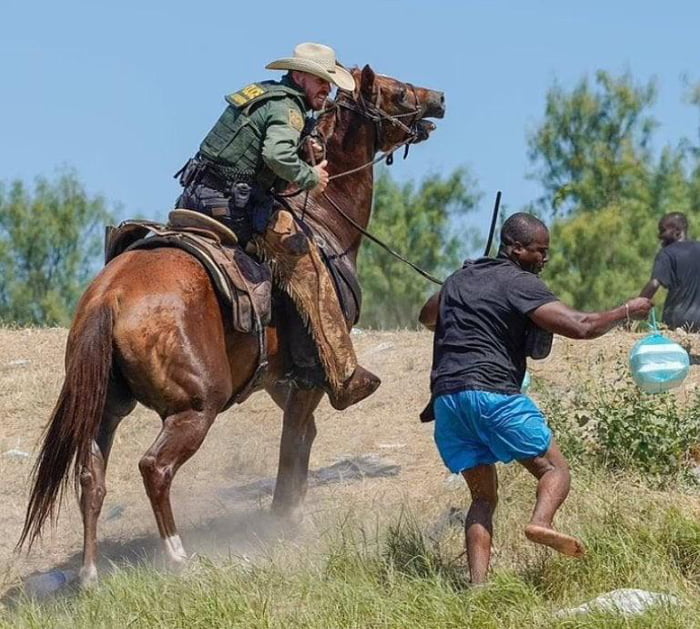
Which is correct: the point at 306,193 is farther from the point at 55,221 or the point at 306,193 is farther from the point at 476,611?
the point at 55,221

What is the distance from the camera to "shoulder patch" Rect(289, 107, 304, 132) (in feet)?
28.5

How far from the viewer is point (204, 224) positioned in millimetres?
8672

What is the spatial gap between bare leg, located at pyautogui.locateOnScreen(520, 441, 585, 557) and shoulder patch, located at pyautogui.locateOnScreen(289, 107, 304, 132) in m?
2.73

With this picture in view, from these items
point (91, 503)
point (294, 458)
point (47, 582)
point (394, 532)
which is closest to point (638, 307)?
point (394, 532)

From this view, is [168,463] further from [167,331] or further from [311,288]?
[311,288]

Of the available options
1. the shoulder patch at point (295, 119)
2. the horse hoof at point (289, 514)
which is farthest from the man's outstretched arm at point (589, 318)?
the horse hoof at point (289, 514)

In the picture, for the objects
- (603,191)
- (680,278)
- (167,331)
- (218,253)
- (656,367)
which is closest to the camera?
(167,331)

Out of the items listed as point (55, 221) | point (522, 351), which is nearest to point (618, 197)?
point (55, 221)

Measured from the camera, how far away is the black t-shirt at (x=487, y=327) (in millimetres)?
7020

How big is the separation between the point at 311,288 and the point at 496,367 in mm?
2137

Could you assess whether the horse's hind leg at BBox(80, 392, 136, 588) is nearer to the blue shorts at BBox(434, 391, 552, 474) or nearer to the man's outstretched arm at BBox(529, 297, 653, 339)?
the blue shorts at BBox(434, 391, 552, 474)

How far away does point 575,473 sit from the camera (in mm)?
8984

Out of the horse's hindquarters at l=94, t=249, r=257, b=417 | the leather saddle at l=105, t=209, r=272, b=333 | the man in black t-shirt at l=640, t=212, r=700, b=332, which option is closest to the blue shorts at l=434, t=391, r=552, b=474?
the horse's hindquarters at l=94, t=249, r=257, b=417

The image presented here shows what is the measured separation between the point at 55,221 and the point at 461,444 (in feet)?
108
